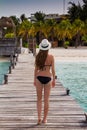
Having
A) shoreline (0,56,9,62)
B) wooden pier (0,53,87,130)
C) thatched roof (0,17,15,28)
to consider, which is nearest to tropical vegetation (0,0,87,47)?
thatched roof (0,17,15,28)

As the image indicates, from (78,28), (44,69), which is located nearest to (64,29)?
(78,28)

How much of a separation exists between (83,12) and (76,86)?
1995 inches

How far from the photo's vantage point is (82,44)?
6919 centimetres

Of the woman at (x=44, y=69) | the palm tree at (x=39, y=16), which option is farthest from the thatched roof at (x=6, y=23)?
the woman at (x=44, y=69)

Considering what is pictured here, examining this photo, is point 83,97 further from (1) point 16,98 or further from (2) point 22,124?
(2) point 22,124

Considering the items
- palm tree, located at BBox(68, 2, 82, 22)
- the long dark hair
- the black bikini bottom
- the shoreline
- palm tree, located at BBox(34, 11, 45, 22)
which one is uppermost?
the long dark hair

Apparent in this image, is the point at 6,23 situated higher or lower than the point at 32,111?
lower

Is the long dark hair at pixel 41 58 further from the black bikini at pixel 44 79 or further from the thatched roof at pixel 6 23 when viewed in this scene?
the thatched roof at pixel 6 23

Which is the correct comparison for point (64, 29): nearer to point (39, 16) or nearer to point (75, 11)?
point (75, 11)

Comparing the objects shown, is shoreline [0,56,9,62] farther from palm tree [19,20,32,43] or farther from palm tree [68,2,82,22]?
palm tree [68,2,82,22]

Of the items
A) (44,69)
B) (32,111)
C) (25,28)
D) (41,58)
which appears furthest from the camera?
(25,28)

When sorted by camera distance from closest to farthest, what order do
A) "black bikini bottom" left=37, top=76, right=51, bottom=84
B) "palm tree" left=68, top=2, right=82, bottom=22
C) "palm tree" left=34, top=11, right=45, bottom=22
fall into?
1. "black bikini bottom" left=37, top=76, right=51, bottom=84
2. "palm tree" left=68, top=2, right=82, bottom=22
3. "palm tree" left=34, top=11, right=45, bottom=22

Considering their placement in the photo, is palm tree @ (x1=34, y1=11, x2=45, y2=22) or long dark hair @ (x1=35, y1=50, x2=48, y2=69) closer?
long dark hair @ (x1=35, y1=50, x2=48, y2=69)

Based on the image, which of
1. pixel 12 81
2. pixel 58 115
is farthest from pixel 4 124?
pixel 12 81
